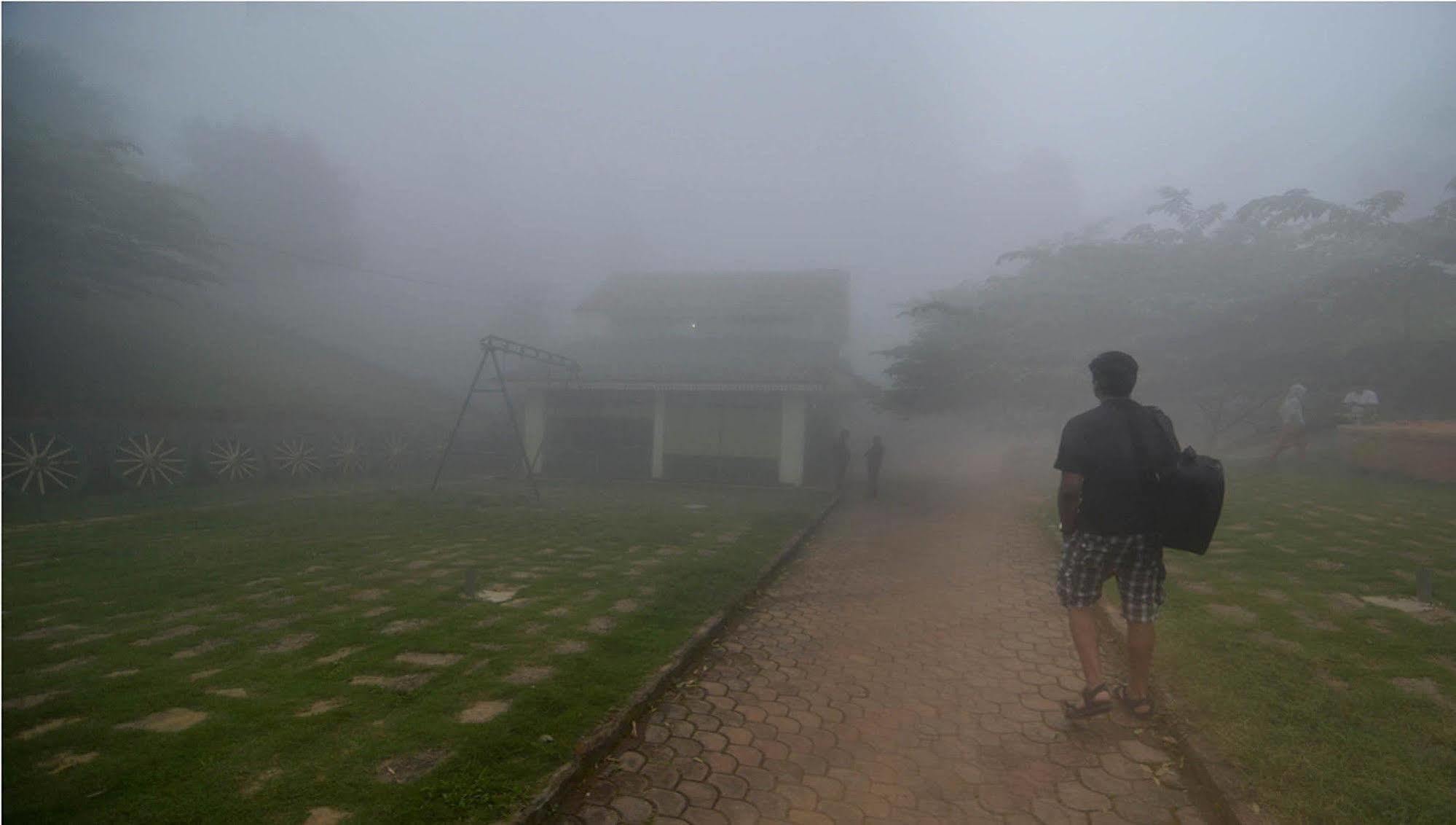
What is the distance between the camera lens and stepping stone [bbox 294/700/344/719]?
11.6 ft

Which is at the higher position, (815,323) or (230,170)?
(230,170)

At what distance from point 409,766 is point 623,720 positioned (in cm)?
103

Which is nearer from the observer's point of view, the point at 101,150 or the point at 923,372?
the point at 101,150

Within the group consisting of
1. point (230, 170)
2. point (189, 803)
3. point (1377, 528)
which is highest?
point (230, 170)

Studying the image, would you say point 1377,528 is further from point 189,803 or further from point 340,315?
point 340,315

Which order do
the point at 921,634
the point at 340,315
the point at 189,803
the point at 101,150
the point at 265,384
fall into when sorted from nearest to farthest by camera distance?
the point at 189,803, the point at 921,634, the point at 101,150, the point at 265,384, the point at 340,315

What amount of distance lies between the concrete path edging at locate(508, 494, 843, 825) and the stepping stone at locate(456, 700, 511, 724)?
1.79 ft

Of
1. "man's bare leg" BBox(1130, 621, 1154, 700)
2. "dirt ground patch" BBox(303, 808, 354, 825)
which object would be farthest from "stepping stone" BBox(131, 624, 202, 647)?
"man's bare leg" BBox(1130, 621, 1154, 700)

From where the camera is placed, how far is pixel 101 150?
1747 cm

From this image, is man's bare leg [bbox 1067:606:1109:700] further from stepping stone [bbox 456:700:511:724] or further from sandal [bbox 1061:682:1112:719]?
stepping stone [bbox 456:700:511:724]

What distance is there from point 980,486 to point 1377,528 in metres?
9.86

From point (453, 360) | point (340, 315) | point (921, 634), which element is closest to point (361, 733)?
point (921, 634)

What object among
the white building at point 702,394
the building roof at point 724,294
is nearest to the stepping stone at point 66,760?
the white building at point 702,394

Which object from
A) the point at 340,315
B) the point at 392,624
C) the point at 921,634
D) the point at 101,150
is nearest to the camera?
the point at 392,624
